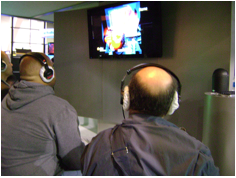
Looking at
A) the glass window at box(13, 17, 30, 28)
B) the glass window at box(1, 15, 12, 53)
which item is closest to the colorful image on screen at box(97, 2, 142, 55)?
the glass window at box(1, 15, 12, 53)

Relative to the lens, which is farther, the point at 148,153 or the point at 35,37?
the point at 35,37

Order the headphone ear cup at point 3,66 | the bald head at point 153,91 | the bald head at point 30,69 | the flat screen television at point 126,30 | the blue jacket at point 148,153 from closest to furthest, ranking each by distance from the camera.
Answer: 1. the blue jacket at point 148,153
2. the bald head at point 153,91
3. the bald head at point 30,69
4. the headphone ear cup at point 3,66
5. the flat screen television at point 126,30

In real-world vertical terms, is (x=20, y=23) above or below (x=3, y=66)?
above

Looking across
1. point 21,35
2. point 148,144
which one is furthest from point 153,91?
point 21,35

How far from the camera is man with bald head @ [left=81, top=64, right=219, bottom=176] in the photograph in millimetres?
661

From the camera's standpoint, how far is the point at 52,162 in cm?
112

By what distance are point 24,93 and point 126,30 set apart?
2.11m

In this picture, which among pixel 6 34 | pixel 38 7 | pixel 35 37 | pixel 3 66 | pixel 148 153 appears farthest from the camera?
pixel 35 37

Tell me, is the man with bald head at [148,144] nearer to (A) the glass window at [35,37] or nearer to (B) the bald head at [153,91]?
(B) the bald head at [153,91]

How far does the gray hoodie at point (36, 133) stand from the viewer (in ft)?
3.32

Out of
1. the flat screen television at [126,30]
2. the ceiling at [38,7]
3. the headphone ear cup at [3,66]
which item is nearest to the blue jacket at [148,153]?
the headphone ear cup at [3,66]

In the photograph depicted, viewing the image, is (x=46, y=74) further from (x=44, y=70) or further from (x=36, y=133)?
(x=36, y=133)

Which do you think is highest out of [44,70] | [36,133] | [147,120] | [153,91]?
[44,70]

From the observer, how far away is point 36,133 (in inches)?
40.5
